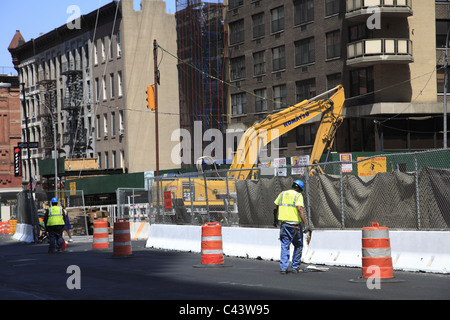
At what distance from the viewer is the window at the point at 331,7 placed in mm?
51125

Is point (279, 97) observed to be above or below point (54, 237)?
above

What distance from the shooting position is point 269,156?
5728 cm

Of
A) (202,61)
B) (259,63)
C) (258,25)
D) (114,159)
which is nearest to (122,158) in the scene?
(114,159)

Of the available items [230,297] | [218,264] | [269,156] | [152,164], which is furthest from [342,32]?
[230,297]

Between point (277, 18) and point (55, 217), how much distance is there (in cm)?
3413

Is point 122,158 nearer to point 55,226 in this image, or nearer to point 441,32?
point 441,32

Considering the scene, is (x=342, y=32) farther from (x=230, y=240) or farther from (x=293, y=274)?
(x=293, y=274)

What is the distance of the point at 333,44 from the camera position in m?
51.6

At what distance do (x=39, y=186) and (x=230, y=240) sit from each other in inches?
2430

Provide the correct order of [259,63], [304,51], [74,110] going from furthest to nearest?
[74,110] < [259,63] < [304,51]

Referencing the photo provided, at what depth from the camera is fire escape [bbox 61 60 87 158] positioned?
77.1 meters

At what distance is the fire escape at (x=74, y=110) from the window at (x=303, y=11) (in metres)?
28.9

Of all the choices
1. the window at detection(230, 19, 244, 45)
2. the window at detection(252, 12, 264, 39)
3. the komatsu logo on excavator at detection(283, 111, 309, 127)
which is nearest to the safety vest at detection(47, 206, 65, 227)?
the komatsu logo on excavator at detection(283, 111, 309, 127)
